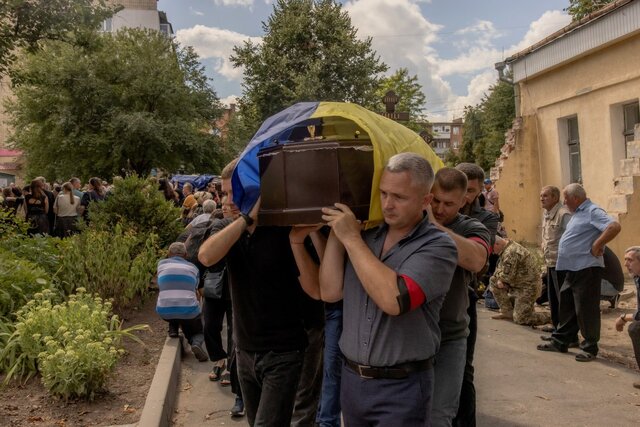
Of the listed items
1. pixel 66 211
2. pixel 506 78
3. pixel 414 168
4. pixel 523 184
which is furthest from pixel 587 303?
pixel 506 78

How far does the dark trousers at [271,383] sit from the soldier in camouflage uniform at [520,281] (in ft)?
20.2

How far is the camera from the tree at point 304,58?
102 feet

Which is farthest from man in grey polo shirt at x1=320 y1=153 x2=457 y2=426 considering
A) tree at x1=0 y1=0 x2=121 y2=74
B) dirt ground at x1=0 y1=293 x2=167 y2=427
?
tree at x1=0 y1=0 x2=121 y2=74

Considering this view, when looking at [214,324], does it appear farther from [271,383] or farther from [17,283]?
[271,383]

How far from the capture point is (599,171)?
14094 mm

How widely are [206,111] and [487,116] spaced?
29286mm

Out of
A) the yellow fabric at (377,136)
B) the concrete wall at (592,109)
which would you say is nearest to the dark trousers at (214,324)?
the yellow fabric at (377,136)

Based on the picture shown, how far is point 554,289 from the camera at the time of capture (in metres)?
8.30

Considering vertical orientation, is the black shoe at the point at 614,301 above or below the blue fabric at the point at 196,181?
below

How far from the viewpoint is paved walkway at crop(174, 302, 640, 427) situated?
544cm

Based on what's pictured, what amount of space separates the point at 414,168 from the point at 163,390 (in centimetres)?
361

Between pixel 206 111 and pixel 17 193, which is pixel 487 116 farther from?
pixel 17 193

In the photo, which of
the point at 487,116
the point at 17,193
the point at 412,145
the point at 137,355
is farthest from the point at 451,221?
the point at 487,116

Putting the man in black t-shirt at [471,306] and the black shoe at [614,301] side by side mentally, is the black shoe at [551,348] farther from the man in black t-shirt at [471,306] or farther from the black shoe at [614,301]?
the man in black t-shirt at [471,306]
